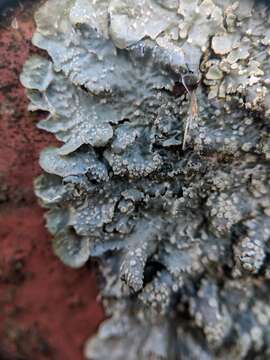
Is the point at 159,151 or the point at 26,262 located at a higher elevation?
the point at 159,151

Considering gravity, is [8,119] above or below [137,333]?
above

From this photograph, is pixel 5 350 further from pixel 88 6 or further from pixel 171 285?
pixel 88 6

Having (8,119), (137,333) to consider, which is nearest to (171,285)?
(137,333)

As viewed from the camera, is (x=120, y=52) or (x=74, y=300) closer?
(x=74, y=300)

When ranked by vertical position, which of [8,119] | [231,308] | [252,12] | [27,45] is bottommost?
[231,308]
